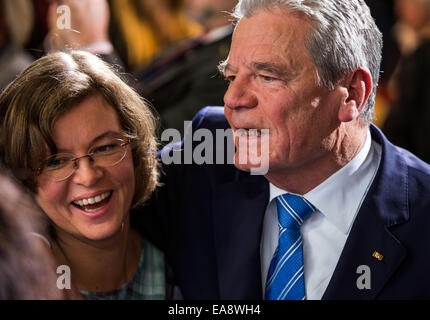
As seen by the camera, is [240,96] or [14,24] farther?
[14,24]

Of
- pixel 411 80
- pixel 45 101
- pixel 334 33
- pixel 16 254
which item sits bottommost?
pixel 16 254

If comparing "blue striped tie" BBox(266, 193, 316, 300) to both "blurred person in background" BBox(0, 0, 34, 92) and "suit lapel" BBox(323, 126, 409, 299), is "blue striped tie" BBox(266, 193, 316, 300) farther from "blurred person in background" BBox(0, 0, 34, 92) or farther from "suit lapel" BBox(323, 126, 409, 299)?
"blurred person in background" BBox(0, 0, 34, 92)

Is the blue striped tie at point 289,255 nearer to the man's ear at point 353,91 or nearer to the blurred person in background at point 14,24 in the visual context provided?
the man's ear at point 353,91

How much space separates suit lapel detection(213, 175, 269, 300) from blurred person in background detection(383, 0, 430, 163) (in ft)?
3.92

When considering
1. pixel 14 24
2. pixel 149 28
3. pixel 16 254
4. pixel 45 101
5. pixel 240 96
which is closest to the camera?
pixel 16 254

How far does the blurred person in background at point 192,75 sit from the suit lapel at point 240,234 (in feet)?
2.64

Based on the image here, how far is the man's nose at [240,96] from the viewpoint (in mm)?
1728

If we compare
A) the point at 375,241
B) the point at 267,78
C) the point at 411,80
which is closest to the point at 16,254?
the point at 267,78

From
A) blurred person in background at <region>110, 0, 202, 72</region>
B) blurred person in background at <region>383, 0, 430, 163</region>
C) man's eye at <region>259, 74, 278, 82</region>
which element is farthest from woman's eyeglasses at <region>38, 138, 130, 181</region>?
blurred person in background at <region>110, 0, 202, 72</region>

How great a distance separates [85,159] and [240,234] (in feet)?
1.69

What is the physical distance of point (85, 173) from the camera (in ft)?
5.50

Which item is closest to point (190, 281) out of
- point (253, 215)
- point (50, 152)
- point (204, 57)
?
point (253, 215)

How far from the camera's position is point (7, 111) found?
1.67 metres

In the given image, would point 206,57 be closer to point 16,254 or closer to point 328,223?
point 328,223
